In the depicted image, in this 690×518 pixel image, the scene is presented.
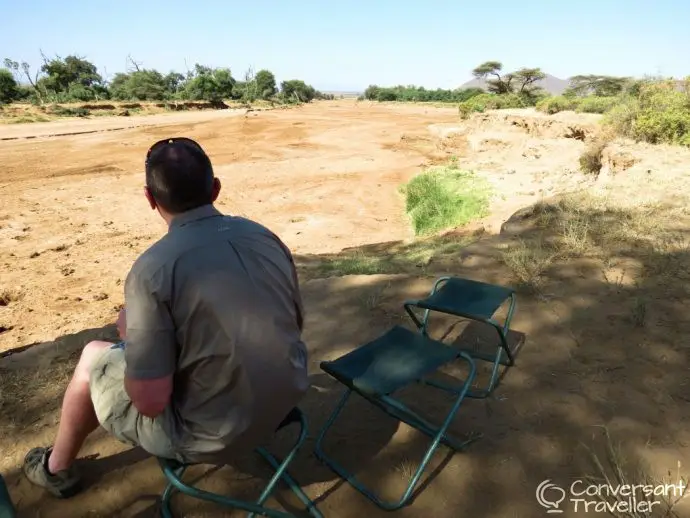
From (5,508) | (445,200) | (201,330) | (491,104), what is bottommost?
(445,200)

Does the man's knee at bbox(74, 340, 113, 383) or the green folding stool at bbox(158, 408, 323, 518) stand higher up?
the man's knee at bbox(74, 340, 113, 383)

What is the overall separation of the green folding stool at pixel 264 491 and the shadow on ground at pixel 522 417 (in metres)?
0.10

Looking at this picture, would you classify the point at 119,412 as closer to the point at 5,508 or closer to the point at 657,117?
the point at 5,508

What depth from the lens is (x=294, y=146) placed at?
19359 millimetres

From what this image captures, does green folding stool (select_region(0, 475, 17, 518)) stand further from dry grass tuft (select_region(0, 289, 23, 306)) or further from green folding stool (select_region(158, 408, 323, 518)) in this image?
dry grass tuft (select_region(0, 289, 23, 306))

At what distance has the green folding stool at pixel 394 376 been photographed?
1897mm

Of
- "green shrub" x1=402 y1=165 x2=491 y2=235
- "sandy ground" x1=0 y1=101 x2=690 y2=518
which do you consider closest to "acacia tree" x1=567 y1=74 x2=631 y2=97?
"green shrub" x1=402 y1=165 x2=491 y2=235

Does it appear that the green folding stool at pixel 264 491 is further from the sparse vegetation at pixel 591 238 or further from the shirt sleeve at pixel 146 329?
the sparse vegetation at pixel 591 238

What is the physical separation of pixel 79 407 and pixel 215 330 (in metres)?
0.83

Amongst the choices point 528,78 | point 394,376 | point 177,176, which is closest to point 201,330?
point 177,176

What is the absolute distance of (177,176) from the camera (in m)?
1.41

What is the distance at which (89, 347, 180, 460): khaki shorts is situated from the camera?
5.00 ft

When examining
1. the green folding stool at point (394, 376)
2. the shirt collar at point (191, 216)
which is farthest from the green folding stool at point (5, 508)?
the green folding stool at point (394, 376)

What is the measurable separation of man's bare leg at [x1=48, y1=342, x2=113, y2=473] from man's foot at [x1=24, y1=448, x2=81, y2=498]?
15cm
